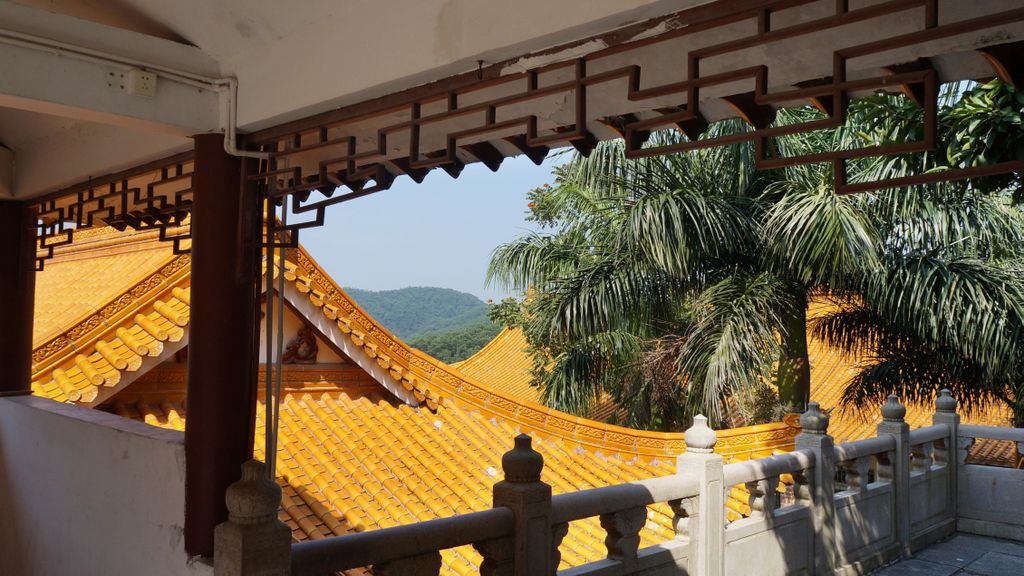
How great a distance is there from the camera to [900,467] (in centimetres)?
616

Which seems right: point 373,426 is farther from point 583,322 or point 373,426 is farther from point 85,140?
point 583,322

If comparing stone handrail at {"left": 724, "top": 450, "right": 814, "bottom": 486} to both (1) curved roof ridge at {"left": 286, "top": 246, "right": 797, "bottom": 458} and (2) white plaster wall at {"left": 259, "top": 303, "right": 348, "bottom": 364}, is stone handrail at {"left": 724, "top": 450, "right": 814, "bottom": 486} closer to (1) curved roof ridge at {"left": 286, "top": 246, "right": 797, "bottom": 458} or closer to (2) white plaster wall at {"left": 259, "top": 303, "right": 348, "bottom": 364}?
(1) curved roof ridge at {"left": 286, "top": 246, "right": 797, "bottom": 458}

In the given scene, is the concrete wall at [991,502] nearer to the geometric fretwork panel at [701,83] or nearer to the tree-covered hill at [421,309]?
the geometric fretwork panel at [701,83]

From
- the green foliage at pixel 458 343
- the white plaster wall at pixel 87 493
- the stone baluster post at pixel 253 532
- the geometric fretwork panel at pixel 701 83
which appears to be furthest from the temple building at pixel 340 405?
the green foliage at pixel 458 343

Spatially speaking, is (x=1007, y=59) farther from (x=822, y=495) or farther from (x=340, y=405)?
(x=340, y=405)

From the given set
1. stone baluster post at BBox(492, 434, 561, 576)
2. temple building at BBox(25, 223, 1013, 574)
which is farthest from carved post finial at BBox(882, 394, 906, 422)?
stone baluster post at BBox(492, 434, 561, 576)

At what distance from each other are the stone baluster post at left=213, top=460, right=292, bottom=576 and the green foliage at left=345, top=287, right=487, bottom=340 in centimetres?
8324

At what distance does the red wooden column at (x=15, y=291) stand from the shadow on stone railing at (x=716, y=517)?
2774mm

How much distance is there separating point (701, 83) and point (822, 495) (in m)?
4.22

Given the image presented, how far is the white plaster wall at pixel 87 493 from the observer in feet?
9.96

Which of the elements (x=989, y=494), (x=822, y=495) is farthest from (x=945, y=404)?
(x=822, y=495)

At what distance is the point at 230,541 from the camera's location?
8.25 feet

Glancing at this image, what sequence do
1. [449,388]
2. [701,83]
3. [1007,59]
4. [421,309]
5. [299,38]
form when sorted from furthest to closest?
[421,309]
[449,388]
[299,38]
[701,83]
[1007,59]

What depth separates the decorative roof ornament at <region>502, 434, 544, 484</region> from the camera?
11.0 feet
